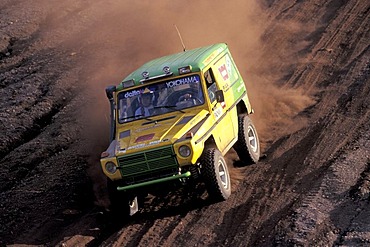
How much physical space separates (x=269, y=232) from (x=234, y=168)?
311cm

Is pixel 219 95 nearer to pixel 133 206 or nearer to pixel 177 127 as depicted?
pixel 177 127

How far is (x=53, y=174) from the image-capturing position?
13469 mm

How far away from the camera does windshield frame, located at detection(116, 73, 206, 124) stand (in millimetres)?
11625

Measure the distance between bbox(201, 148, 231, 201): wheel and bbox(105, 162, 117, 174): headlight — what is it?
1.32 m

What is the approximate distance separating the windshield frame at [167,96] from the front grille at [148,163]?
1.10m

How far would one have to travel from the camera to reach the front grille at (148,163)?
34.9ft

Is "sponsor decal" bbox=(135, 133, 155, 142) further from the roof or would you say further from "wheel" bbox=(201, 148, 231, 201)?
the roof

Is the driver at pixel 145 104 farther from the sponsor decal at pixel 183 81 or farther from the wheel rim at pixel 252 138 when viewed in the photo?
the wheel rim at pixel 252 138

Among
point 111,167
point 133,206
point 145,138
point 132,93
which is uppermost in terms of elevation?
point 132,93

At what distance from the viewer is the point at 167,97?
460 inches

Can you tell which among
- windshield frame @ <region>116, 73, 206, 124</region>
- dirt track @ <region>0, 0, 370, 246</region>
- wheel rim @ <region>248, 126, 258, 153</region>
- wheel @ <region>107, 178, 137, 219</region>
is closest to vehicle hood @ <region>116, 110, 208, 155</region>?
windshield frame @ <region>116, 73, 206, 124</region>

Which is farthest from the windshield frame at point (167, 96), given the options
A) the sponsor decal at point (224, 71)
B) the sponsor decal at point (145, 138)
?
the sponsor decal at point (224, 71)

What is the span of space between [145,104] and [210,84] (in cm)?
113

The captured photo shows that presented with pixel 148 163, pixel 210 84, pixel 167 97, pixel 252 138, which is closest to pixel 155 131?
pixel 148 163
